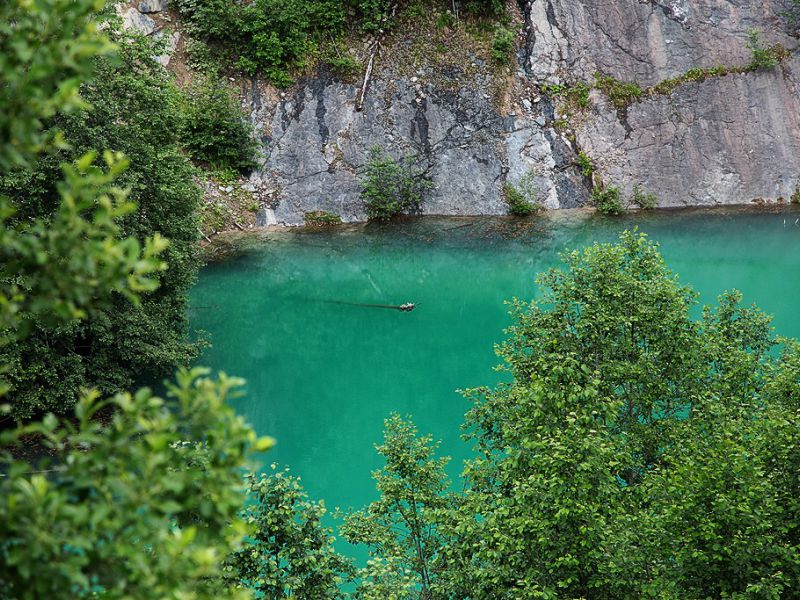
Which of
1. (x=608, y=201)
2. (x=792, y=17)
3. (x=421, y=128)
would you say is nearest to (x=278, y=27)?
(x=421, y=128)

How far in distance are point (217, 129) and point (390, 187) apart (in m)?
7.84

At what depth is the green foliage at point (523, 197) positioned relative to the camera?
34000mm

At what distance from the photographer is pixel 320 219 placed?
3375 centimetres

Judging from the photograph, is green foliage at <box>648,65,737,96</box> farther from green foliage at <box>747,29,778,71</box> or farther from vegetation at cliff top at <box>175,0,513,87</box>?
vegetation at cliff top at <box>175,0,513,87</box>

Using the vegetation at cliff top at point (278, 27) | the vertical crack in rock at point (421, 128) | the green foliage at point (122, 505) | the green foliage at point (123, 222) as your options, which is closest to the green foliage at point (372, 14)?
the vegetation at cliff top at point (278, 27)

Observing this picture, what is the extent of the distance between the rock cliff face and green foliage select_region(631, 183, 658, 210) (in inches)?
14.6

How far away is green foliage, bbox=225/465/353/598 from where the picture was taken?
376 inches

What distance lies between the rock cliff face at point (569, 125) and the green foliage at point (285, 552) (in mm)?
24459

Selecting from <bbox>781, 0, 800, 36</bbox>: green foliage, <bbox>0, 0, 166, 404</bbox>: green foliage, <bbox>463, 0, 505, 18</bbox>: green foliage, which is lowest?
<bbox>0, 0, 166, 404</bbox>: green foliage

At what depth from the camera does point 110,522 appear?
354 cm

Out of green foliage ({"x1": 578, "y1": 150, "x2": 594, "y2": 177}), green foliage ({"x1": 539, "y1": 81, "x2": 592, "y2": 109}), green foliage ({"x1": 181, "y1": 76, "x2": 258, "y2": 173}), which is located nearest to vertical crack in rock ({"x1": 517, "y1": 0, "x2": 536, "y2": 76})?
green foliage ({"x1": 539, "y1": 81, "x2": 592, "y2": 109})

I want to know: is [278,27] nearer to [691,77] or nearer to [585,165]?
[585,165]

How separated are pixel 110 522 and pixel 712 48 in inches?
1515

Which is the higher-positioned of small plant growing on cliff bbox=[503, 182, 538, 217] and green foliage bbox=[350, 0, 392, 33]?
green foliage bbox=[350, 0, 392, 33]
